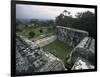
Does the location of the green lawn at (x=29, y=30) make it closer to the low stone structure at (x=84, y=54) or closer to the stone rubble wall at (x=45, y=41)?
the stone rubble wall at (x=45, y=41)

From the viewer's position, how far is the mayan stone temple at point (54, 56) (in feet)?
6.54

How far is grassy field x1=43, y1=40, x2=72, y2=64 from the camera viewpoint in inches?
82.9

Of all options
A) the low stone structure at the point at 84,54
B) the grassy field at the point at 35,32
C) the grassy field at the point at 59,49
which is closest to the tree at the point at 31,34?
the grassy field at the point at 35,32

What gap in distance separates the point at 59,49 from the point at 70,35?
224 mm

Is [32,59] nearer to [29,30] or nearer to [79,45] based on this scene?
[29,30]

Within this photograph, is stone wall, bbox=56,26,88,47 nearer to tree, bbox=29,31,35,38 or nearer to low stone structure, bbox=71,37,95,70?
low stone structure, bbox=71,37,95,70

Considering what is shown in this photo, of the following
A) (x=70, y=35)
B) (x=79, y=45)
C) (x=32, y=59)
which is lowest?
(x=32, y=59)

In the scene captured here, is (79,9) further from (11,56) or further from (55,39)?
(11,56)

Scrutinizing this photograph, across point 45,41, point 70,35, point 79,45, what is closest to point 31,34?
point 45,41

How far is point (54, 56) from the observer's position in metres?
2.12

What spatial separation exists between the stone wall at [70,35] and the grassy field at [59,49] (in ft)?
0.19

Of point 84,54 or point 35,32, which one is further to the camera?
point 84,54

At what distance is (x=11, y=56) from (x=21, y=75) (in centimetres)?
25

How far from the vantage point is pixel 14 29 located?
6.40 feet
